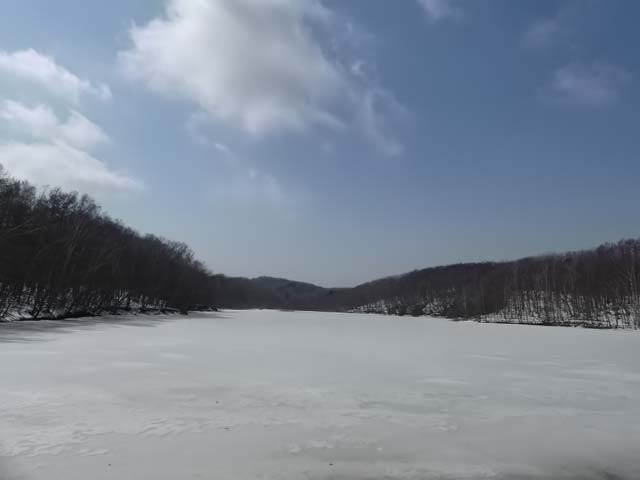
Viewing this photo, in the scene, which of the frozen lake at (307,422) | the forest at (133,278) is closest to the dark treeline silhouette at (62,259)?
the forest at (133,278)

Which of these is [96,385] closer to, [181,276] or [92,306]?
[92,306]

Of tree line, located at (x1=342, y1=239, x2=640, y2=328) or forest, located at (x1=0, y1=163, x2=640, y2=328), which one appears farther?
tree line, located at (x1=342, y1=239, x2=640, y2=328)

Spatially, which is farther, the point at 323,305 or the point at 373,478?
the point at 323,305

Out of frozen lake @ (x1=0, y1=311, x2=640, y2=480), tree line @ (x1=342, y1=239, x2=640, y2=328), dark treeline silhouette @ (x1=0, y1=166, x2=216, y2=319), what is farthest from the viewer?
tree line @ (x1=342, y1=239, x2=640, y2=328)

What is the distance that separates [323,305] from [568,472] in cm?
17943

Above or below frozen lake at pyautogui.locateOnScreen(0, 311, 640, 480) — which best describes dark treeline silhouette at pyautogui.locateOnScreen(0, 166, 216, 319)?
above

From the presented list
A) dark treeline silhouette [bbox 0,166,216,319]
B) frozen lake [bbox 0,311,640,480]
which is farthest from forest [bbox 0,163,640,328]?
frozen lake [bbox 0,311,640,480]

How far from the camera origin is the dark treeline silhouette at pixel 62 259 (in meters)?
28.5

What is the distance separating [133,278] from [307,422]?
2135 inches

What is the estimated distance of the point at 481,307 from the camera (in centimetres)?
7356

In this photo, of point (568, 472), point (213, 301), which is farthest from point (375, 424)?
point (213, 301)

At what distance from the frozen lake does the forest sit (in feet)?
A: 80.6

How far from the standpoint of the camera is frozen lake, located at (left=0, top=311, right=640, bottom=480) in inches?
150

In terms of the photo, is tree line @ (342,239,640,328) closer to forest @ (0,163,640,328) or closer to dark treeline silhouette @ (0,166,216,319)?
forest @ (0,163,640,328)
